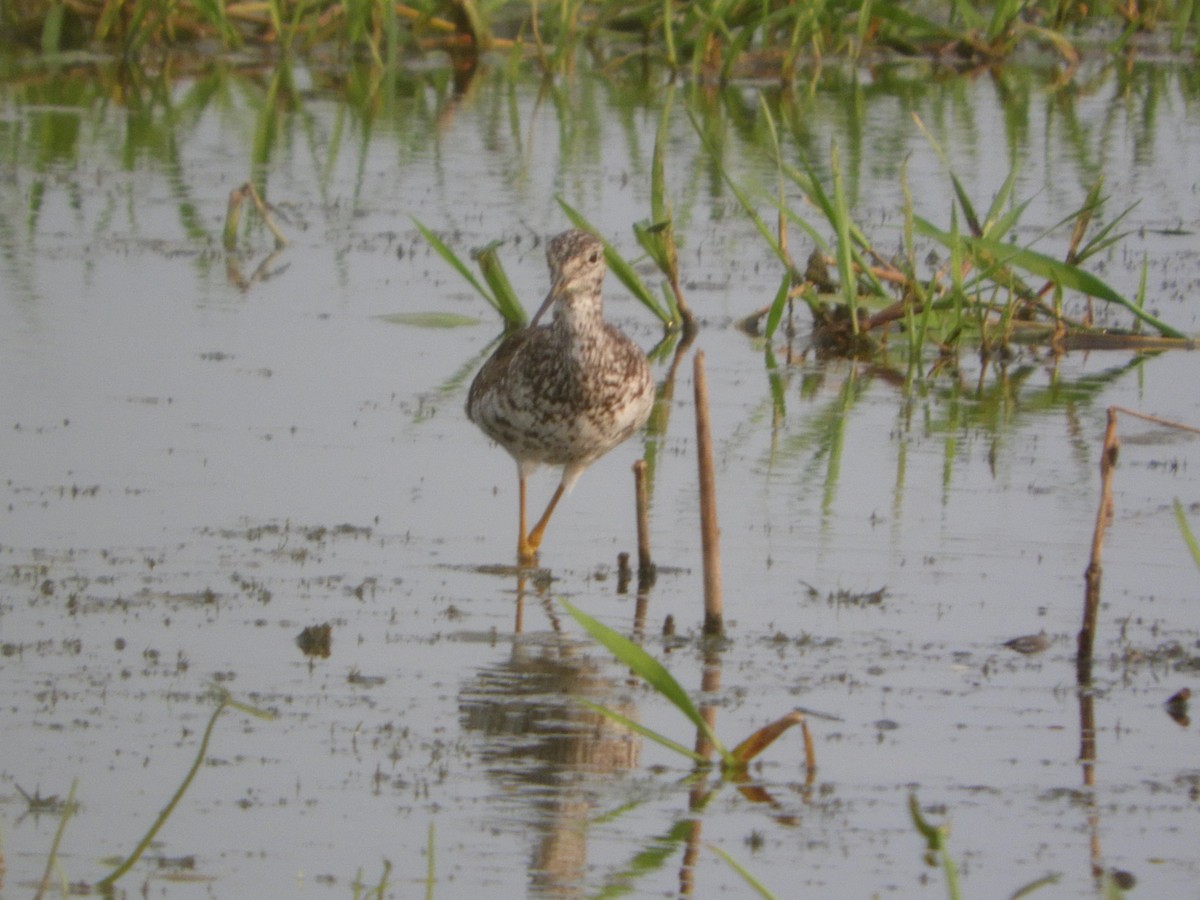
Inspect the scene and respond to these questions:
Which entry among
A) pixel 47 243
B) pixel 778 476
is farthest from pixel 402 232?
pixel 778 476

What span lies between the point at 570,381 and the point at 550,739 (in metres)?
2.04

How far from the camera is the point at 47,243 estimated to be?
13.1 m

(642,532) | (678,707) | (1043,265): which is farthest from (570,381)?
(1043,265)

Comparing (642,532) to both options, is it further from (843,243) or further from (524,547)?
(843,243)

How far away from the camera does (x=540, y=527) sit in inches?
306

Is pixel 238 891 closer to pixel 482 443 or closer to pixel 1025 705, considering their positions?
pixel 1025 705

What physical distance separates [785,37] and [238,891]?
18.2 metres

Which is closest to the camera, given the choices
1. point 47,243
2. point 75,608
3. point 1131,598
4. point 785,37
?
point 75,608

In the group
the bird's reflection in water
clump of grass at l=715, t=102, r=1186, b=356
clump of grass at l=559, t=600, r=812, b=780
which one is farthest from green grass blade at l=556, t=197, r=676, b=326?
clump of grass at l=559, t=600, r=812, b=780

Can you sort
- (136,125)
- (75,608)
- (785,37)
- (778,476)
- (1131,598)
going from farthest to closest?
(785,37), (136,125), (778,476), (1131,598), (75,608)

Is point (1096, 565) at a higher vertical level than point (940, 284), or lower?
lower

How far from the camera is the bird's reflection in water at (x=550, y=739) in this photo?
495 centimetres

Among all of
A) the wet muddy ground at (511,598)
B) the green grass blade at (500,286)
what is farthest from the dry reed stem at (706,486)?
the green grass blade at (500,286)

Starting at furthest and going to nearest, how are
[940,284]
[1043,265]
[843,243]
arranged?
1. [940,284]
2. [843,243]
3. [1043,265]
